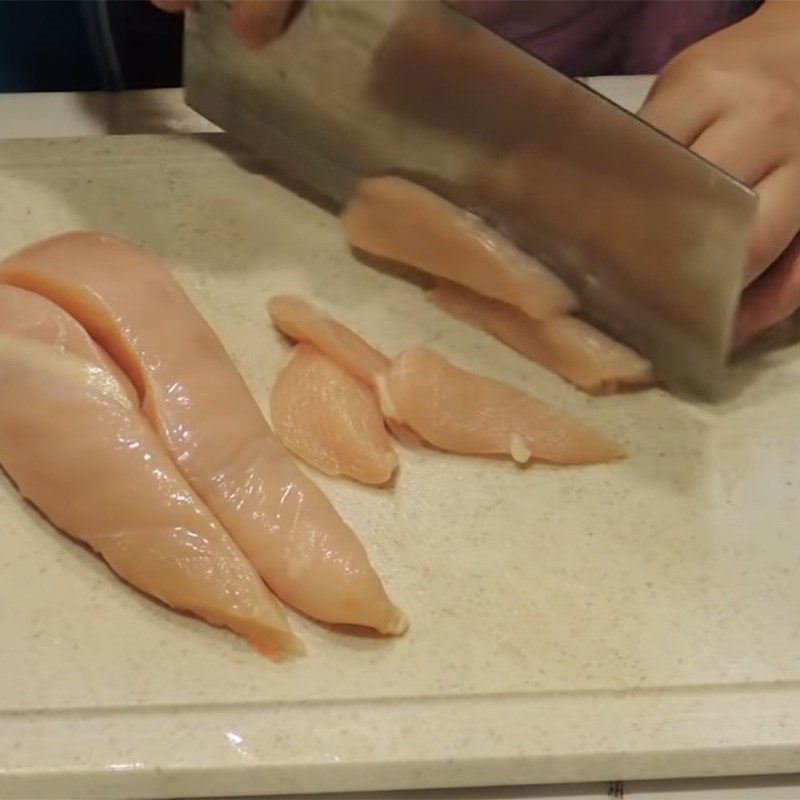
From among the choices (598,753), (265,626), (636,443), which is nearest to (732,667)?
(598,753)

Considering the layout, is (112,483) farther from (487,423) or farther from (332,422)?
(487,423)

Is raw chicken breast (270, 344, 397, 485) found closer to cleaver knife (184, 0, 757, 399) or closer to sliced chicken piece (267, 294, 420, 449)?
sliced chicken piece (267, 294, 420, 449)

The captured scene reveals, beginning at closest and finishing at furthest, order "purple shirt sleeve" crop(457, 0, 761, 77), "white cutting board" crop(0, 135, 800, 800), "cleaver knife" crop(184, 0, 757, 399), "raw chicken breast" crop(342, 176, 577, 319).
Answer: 1. "white cutting board" crop(0, 135, 800, 800)
2. "cleaver knife" crop(184, 0, 757, 399)
3. "raw chicken breast" crop(342, 176, 577, 319)
4. "purple shirt sleeve" crop(457, 0, 761, 77)

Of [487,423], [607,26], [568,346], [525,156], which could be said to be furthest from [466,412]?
[607,26]

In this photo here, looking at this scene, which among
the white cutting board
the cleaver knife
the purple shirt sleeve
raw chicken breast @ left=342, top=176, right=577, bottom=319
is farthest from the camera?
the purple shirt sleeve

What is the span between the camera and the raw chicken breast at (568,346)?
40.8 inches

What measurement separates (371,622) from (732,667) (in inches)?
10.1

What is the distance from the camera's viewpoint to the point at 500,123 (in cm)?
105

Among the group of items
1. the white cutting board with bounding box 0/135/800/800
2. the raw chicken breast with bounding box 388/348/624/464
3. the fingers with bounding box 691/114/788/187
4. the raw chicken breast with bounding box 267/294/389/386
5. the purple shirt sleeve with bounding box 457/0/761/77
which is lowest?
the white cutting board with bounding box 0/135/800/800

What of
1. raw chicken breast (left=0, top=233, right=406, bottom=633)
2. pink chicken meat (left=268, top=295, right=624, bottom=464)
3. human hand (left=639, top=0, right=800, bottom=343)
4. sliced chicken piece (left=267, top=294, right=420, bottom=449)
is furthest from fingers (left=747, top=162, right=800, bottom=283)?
raw chicken breast (left=0, top=233, right=406, bottom=633)

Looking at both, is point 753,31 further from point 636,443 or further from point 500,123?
point 636,443

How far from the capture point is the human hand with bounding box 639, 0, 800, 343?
1042 millimetres

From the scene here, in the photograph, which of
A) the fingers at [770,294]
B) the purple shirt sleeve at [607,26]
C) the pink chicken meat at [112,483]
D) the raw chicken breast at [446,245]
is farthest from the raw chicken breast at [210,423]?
the purple shirt sleeve at [607,26]

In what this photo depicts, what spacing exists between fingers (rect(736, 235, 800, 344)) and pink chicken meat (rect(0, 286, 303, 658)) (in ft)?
1.63
